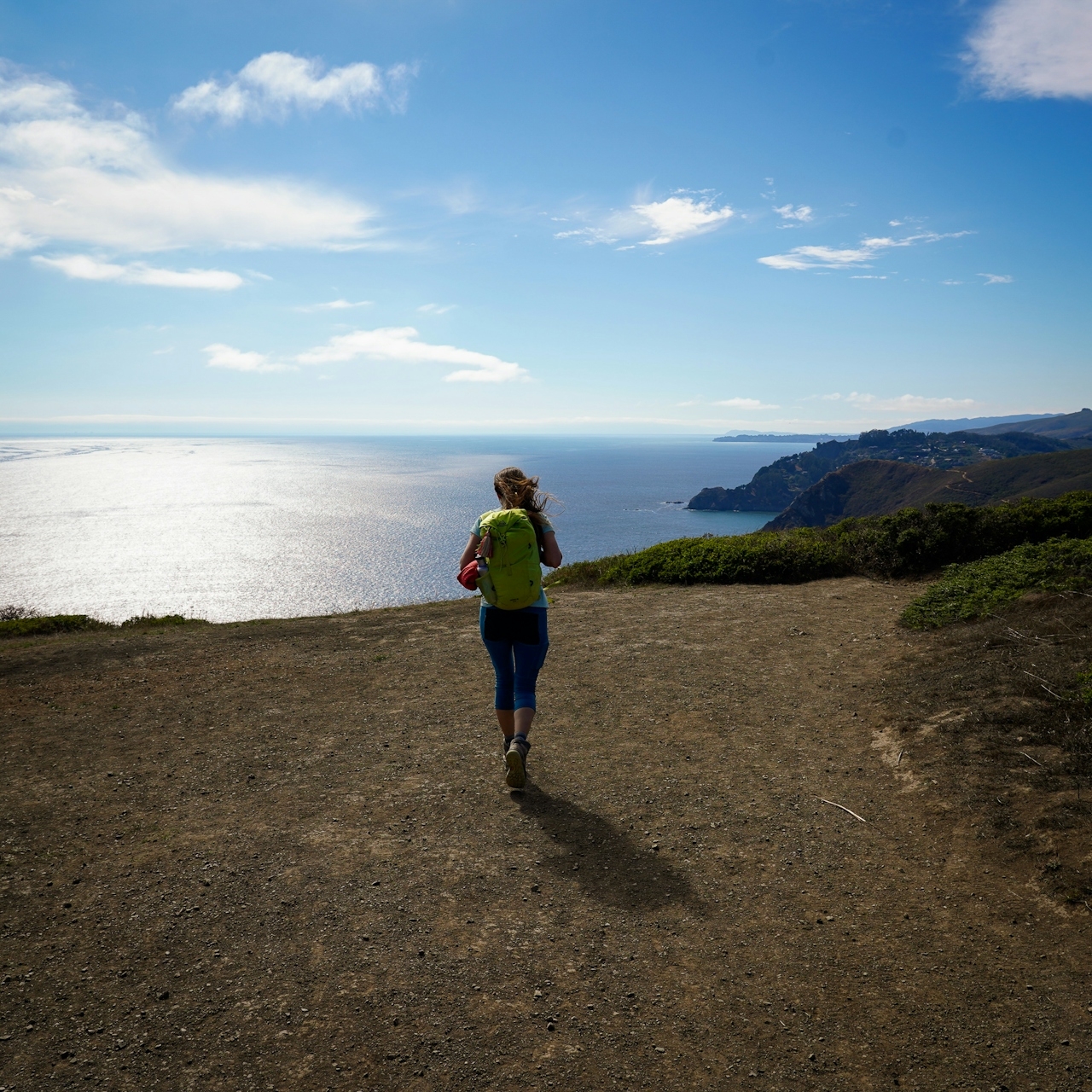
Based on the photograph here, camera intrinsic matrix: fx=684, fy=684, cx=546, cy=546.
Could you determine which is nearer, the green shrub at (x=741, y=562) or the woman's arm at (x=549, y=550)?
the woman's arm at (x=549, y=550)

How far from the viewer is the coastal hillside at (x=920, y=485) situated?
314ft

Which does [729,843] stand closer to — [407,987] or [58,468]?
[407,987]

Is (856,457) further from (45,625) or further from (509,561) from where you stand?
(509,561)

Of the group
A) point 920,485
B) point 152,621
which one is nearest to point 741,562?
point 152,621

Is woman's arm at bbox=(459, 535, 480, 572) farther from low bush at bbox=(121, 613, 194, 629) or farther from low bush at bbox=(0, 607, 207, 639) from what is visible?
low bush at bbox=(121, 613, 194, 629)

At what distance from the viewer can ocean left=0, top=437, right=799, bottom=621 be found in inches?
2338

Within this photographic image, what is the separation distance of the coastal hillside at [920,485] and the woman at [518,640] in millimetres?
92764

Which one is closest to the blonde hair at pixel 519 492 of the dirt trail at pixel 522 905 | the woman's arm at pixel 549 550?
the woman's arm at pixel 549 550

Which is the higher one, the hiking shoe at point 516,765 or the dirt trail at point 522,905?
the hiking shoe at point 516,765

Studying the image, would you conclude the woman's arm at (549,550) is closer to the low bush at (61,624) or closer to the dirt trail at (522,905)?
the dirt trail at (522,905)

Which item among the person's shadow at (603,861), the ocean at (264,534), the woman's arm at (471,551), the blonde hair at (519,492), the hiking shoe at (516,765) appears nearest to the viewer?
the person's shadow at (603,861)

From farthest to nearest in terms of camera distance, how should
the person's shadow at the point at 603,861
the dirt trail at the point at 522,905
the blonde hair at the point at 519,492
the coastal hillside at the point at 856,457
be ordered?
the coastal hillside at the point at 856,457 → the blonde hair at the point at 519,492 → the person's shadow at the point at 603,861 → the dirt trail at the point at 522,905

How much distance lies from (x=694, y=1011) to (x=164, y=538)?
95531 millimetres

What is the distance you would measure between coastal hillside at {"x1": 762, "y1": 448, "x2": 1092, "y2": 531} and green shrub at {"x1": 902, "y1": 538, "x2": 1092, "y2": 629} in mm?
86731
